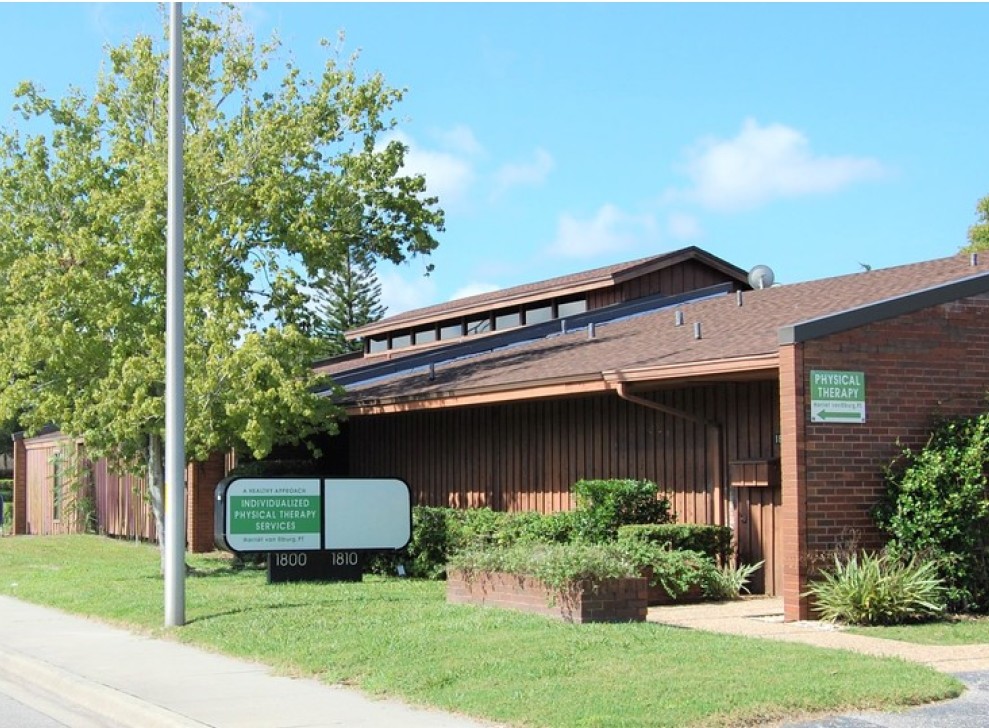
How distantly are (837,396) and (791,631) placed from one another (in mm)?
2665

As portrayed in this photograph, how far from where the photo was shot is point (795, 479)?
550 inches

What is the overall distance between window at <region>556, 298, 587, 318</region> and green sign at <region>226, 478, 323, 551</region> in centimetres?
1137

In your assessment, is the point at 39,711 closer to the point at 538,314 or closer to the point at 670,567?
the point at 670,567

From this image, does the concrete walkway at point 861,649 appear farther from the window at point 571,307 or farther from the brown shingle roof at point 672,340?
the window at point 571,307

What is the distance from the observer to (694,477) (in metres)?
18.0

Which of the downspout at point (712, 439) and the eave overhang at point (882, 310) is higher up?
the eave overhang at point (882, 310)

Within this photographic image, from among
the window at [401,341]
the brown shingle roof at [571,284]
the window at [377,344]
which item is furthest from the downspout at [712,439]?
the window at [377,344]

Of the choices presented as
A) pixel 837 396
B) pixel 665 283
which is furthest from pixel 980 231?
pixel 837 396

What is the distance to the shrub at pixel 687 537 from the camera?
16.4m

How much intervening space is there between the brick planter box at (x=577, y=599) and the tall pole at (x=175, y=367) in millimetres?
3393

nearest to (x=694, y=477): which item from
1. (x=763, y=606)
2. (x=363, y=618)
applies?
(x=763, y=606)

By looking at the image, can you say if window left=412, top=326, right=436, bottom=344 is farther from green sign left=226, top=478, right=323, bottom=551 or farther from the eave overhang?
the eave overhang

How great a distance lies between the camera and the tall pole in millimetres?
14000

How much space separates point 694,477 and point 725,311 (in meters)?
4.36
